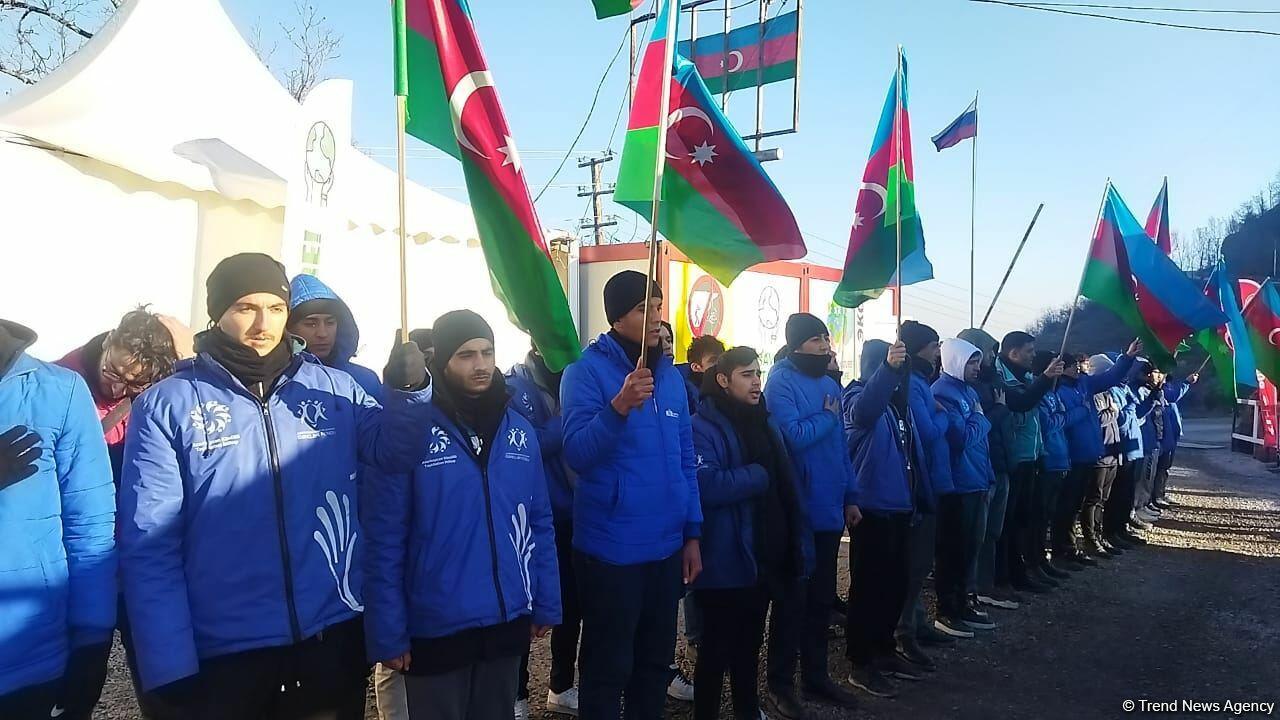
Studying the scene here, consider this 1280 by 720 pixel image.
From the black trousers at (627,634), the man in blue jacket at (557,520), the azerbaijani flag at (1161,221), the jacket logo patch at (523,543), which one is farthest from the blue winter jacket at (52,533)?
the azerbaijani flag at (1161,221)

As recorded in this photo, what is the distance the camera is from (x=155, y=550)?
77.8 inches

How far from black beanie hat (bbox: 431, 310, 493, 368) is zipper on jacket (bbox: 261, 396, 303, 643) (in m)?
0.62

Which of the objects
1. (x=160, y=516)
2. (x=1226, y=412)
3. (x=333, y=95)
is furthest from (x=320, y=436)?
(x=1226, y=412)

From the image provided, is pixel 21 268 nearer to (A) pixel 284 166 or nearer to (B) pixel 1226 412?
(A) pixel 284 166

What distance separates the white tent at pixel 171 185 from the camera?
4.59 m

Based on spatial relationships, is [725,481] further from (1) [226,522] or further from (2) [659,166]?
(1) [226,522]

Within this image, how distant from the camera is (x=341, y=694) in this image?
223cm

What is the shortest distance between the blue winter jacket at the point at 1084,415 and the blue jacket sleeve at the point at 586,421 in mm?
6062

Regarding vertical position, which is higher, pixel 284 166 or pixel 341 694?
pixel 284 166

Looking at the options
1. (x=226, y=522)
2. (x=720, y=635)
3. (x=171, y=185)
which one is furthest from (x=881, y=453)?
(x=171, y=185)

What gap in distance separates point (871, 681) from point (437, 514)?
3035 millimetres

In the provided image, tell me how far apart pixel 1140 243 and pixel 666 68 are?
6.25 meters

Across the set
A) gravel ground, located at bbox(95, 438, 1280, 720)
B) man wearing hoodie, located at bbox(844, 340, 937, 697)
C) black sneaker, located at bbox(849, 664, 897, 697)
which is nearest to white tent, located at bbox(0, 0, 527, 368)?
gravel ground, located at bbox(95, 438, 1280, 720)

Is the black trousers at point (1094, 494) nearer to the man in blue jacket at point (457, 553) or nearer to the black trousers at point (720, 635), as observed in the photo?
the black trousers at point (720, 635)
